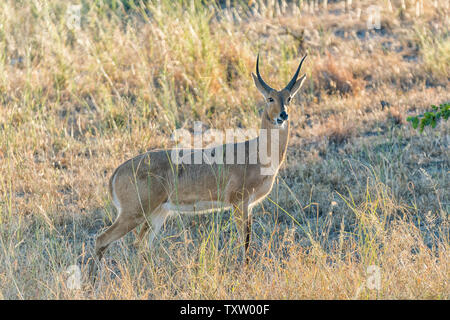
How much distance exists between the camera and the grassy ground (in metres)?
5.80

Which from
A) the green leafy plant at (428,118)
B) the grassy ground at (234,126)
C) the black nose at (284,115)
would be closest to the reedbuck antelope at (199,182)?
the black nose at (284,115)

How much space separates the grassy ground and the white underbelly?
0.14 metres

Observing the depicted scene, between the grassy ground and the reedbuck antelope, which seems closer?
the grassy ground

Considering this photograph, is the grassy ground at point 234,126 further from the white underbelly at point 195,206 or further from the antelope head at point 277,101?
the antelope head at point 277,101

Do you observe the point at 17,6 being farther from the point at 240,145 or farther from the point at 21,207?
the point at 240,145

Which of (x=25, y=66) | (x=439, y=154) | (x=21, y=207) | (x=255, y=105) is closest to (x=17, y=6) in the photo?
(x=25, y=66)

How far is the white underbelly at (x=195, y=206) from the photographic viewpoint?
659 cm

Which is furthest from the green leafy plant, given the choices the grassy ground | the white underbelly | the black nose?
the white underbelly

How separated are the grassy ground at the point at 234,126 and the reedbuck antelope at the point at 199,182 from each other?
259 mm

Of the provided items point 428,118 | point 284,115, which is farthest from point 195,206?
point 428,118

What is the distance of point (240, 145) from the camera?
6918 mm

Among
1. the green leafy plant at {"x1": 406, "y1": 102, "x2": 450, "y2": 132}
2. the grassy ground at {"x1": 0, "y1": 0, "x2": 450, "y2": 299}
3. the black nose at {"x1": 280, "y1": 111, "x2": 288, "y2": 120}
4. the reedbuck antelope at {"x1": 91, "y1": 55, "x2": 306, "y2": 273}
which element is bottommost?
the grassy ground at {"x1": 0, "y1": 0, "x2": 450, "y2": 299}

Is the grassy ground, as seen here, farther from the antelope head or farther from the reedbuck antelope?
the antelope head

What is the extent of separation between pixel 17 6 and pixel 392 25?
7413 millimetres
